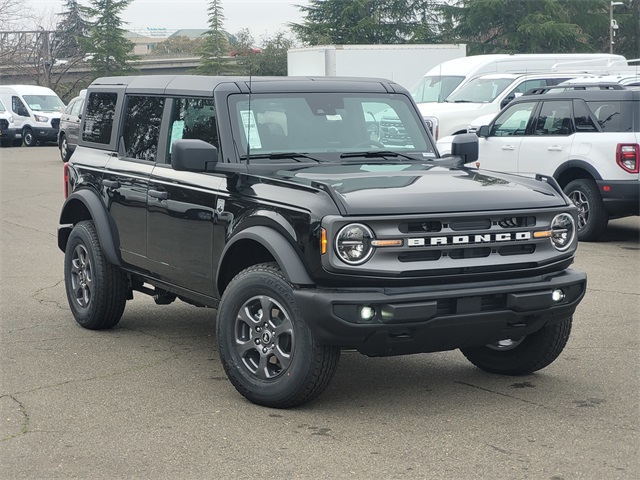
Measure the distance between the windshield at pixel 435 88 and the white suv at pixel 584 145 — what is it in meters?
8.60

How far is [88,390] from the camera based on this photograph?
20.6 ft

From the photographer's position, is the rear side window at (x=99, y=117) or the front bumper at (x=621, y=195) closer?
the rear side window at (x=99, y=117)

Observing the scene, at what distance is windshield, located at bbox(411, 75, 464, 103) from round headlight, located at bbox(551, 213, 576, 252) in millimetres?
17218

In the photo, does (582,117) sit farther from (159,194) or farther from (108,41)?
(108,41)

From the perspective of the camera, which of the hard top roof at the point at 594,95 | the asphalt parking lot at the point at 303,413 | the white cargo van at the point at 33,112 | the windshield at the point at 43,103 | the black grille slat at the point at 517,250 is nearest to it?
the asphalt parking lot at the point at 303,413

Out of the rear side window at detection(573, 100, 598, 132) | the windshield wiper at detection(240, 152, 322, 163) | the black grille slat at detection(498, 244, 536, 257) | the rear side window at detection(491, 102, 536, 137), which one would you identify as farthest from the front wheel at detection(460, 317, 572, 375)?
the rear side window at detection(491, 102, 536, 137)

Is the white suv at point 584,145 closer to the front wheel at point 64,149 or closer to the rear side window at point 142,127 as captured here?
the rear side window at point 142,127

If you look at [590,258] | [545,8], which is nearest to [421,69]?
[590,258]

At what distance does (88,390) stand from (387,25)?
5367 cm

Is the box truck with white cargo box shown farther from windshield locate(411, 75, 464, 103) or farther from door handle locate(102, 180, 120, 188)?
door handle locate(102, 180, 120, 188)

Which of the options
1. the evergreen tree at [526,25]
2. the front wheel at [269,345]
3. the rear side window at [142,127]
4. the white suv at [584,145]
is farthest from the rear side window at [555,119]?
the evergreen tree at [526,25]

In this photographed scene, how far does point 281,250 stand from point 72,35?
2691 inches

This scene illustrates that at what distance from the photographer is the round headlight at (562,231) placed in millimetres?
5980

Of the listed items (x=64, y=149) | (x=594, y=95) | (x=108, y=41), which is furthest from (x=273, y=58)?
(x=594, y=95)
